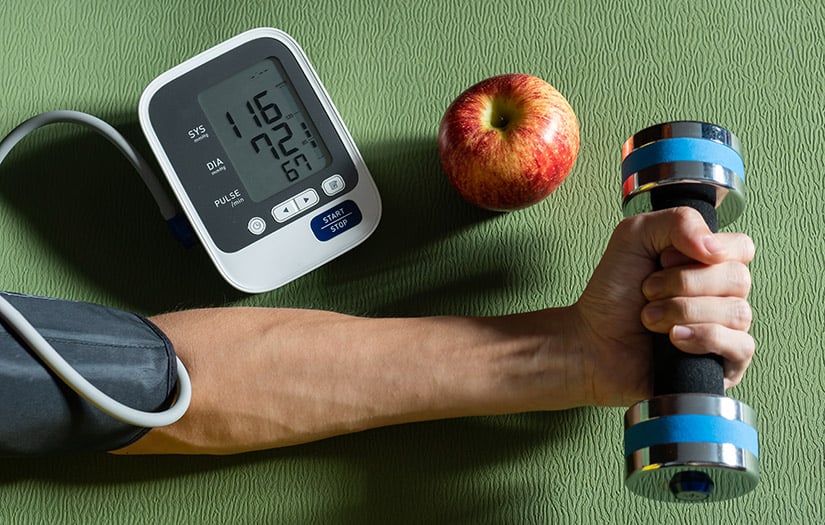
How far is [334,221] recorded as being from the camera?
35.7 inches

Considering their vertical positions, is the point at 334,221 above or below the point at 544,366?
above

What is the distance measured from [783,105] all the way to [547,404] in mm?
429

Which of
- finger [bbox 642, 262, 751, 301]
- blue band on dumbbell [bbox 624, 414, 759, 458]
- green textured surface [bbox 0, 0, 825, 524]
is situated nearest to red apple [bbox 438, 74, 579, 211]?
green textured surface [bbox 0, 0, 825, 524]

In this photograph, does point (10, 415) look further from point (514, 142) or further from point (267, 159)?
point (514, 142)

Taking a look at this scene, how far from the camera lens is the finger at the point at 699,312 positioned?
72 centimetres

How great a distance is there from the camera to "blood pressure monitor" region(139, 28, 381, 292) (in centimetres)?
90

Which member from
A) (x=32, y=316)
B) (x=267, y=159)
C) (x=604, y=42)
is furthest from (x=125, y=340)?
(x=604, y=42)

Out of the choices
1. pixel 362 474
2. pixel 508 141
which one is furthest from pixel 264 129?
pixel 362 474

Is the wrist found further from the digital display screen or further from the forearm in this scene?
the digital display screen

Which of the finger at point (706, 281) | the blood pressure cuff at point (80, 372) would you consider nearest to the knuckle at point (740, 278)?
the finger at point (706, 281)

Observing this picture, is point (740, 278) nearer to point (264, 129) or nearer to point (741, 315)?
point (741, 315)

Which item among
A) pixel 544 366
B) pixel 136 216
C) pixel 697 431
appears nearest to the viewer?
pixel 697 431

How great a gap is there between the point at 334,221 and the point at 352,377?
17 centimetres

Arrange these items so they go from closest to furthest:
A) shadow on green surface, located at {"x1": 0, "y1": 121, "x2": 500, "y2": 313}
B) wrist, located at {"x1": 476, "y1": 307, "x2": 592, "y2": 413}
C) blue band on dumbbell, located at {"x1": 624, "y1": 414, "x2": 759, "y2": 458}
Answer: blue band on dumbbell, located at {"x1": 624, "y1": 414, "x2": 759, "y2": 458}
wrist, located at {"x1": 476, "y1": 307, "x2": 592, "y2": 413}
shadow on green surface, located at {"x1": 0, "y1": 121, "x2": 500, "y2": 313}
